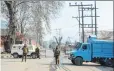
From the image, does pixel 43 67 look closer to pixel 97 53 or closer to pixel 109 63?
pixel 97 53

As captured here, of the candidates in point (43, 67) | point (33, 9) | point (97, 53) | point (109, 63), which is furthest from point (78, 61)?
point (33, 9)

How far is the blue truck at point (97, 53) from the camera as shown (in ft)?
104

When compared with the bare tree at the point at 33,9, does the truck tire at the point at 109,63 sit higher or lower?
lower

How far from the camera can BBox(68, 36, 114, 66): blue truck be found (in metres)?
31.8

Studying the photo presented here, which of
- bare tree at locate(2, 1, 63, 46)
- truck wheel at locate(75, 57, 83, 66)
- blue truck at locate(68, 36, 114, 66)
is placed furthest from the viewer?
bare tree at locate(2, 1, 63, 46)

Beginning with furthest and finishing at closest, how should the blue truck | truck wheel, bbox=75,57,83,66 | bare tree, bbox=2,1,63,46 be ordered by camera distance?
bare tree, bbox=2,1,63,46, the blue truck, truck wheel, bbox=75,57,83,66

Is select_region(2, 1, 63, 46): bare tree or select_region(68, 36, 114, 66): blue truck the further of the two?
select_region(2, 1, 63, 46): bare tree

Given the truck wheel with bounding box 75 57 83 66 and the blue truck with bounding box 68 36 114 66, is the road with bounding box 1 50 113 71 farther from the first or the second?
the blue truck with bounding box 68 36 114 66

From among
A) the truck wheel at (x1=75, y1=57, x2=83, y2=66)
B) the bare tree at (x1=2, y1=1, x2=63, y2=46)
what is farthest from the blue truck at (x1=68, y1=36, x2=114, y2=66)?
the bare tree at (x1=2, y1=1, x2=63, y2=46)

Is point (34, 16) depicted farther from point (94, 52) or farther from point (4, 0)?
point (94, 52)

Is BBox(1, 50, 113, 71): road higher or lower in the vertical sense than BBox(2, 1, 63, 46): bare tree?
lower

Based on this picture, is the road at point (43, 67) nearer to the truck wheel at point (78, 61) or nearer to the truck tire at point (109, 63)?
the truck wheel at point (78, 61)

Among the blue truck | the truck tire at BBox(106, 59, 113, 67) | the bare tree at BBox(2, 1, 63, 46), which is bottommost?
the truck tire at BBox(106, 59, 113, 67)

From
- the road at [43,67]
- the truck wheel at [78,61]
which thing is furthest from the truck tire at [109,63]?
the truck wheel at [78,61]
